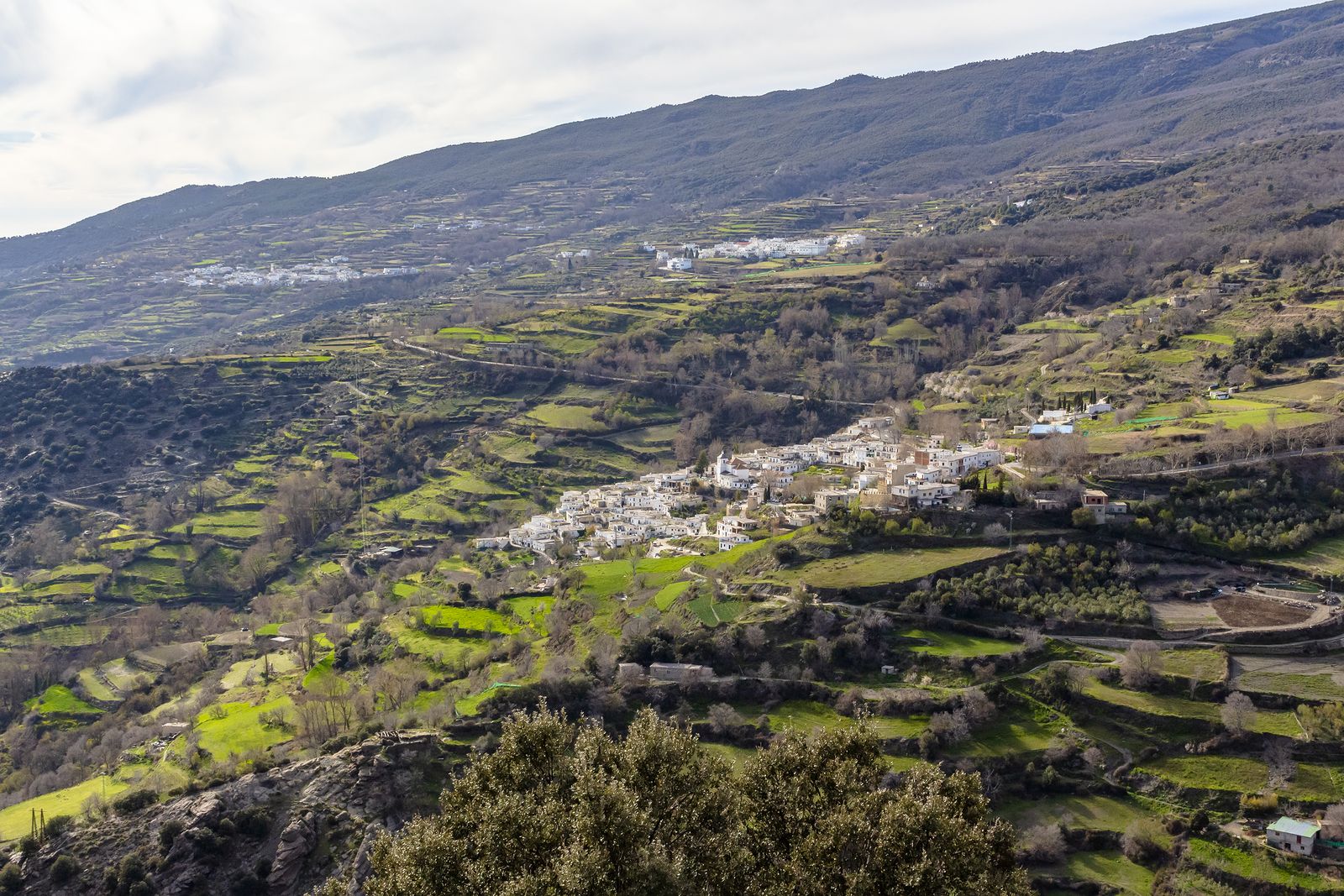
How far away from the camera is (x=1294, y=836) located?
100ft

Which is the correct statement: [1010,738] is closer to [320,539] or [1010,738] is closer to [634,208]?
[320,539]

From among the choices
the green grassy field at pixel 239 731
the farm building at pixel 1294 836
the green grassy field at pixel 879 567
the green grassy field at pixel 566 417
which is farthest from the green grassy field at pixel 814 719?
the green grassy field at pixel 566 417

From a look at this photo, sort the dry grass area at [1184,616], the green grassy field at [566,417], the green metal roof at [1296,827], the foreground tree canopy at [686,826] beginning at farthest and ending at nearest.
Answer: the green grassy field at [566,417] < the dry grass area at [1184,616] < the green metal roof at [1296,827] < the foreground tree canopy at [686,826]

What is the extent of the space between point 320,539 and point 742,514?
100.0ft

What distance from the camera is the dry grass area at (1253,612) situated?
38.1m

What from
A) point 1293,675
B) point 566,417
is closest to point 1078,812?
point 1293,675

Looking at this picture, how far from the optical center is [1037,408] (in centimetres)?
6400

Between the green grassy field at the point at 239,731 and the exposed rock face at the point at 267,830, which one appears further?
the green grassy field at the point at 239,731

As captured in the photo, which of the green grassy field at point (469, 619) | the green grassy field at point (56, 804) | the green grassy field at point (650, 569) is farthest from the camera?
the green grassy field at point (650, 569)

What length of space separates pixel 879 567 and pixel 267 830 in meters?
25.7

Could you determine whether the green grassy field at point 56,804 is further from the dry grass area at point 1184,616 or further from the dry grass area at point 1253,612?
the dry grass area at point 1253,612

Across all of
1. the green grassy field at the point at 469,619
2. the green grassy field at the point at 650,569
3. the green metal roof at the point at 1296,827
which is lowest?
the green metal roof at the point at 1296,827

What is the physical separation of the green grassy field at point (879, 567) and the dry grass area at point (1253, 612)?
8.59 m

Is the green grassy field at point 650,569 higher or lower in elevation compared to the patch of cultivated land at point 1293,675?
higher
